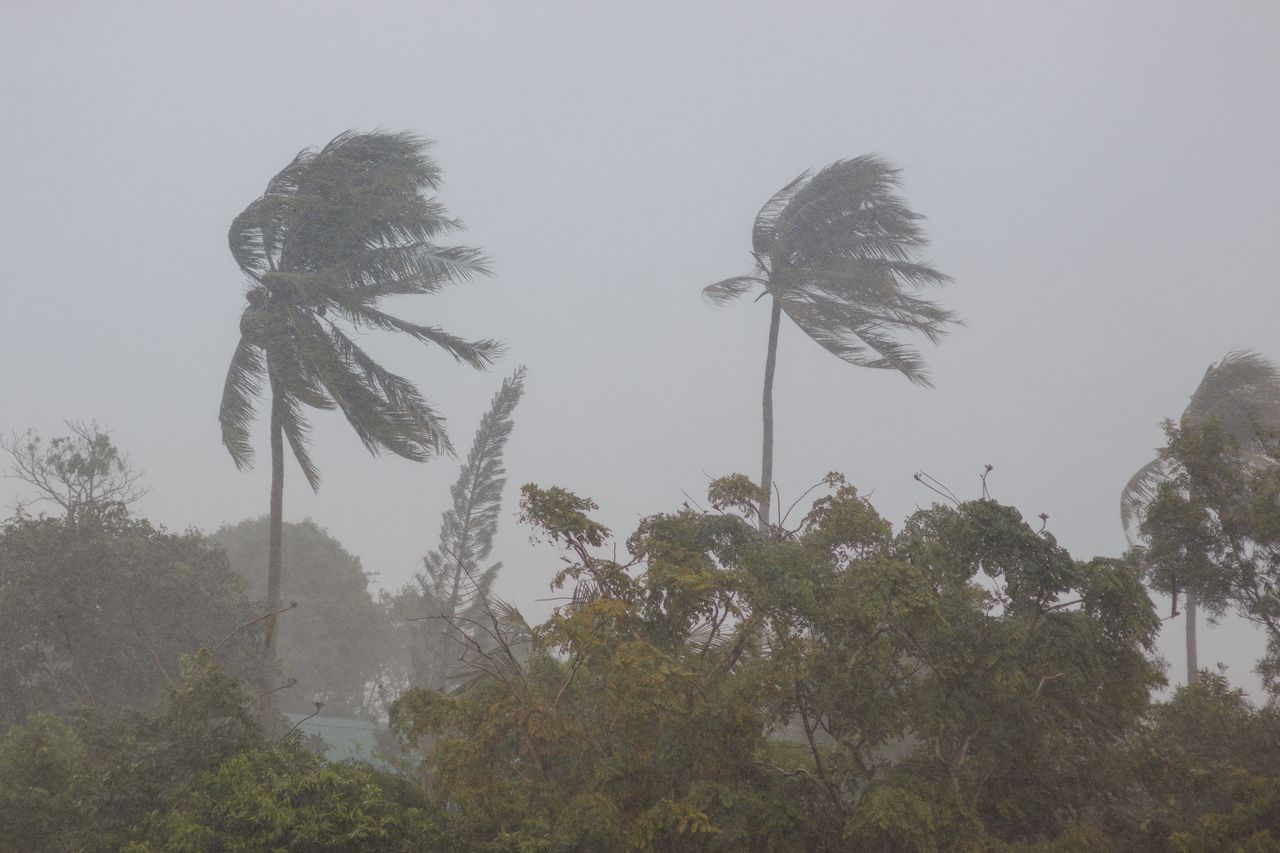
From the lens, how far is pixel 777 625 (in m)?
7.24

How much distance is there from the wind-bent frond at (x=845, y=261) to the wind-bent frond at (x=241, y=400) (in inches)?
340

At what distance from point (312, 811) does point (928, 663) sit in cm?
486

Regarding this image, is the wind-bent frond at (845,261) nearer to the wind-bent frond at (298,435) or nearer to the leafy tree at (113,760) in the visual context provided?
the wind-bent frond at (298,435)

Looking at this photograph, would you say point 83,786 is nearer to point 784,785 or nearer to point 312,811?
point 312,811

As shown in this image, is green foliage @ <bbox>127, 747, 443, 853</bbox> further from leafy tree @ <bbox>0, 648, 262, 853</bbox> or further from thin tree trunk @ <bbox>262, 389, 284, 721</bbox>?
thin tree trunk @ <bbox>262, 389, 284, 721</bbox>

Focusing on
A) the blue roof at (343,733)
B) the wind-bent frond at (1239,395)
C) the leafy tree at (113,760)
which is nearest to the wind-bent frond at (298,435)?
the leafy tree at (113,760)

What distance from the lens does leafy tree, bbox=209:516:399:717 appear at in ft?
113

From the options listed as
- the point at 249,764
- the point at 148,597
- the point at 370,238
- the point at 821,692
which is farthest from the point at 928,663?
the point at 148,597

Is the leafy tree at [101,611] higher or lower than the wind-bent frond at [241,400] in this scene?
lower

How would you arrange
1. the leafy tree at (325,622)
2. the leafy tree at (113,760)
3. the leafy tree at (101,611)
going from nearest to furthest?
the leafy tree at (113,760) < the leafy tree at (101,611) < the leafy tree at (325,622)

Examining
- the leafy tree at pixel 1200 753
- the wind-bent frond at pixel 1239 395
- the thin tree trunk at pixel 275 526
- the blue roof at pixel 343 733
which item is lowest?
the blue roof at pixel 343 733

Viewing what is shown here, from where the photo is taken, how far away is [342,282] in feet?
51.6

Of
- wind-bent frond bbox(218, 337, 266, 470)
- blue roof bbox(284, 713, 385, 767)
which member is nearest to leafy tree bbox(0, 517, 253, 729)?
wind-bent frond bbox(218, 337, 266, 470)

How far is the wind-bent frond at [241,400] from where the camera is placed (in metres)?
14.7
